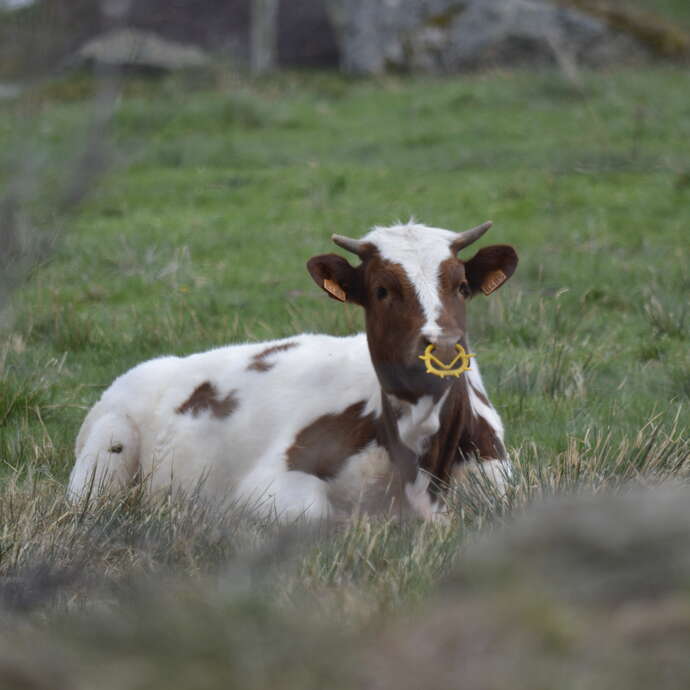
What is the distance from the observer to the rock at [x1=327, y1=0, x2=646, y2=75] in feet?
74.4

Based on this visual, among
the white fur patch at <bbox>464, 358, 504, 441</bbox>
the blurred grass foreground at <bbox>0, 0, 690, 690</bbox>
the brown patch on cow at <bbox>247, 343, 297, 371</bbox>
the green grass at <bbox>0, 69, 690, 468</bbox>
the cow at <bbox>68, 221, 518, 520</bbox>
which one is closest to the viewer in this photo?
the blurred grass foreground at <bbox>0, 0, 690, 690</bbox>

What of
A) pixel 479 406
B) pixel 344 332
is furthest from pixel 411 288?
pixel 344 332

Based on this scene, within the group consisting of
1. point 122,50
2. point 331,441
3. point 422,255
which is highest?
point 122,50

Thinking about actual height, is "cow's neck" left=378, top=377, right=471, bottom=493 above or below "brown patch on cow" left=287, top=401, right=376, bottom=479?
above

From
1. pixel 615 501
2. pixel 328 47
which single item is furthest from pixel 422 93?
pixel 615 501

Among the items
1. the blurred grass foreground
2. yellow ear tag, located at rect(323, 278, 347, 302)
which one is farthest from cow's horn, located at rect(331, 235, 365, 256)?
the blurred grass foreground

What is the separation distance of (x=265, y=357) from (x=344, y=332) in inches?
59.2

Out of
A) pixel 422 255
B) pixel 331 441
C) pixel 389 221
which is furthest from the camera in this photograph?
pixel 389 221

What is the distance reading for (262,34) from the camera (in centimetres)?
2433

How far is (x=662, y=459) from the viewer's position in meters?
5.18

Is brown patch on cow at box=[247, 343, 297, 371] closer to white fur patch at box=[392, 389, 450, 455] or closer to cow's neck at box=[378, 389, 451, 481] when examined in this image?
cow's neck at box=[378, 389, 451, 481]

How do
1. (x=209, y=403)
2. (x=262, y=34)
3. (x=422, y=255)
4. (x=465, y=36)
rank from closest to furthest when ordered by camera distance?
1. (x=422, y=255)
2. (x=209, y=403)
3. (x=465, y=36)
4. (x=262, y=34)

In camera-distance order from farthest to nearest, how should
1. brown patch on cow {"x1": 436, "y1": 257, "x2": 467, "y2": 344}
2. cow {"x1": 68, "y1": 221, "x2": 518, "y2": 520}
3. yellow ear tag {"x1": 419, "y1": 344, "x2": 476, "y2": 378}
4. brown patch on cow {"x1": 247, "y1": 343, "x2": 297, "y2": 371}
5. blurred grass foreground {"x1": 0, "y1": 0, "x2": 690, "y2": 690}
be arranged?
brown patch on cow {"x1": 247, "y1": 343, "x2": 297, "y2": 371}
cow {"x1": 68, "y1": 221, "x2": 518, "y2": 520}
brown patch on cow {"x1": 436, "y1": 257, "x2": 467, "y2": 344}
yellow ear tag {"x1": 419, "y1": 344, "x2": 476, "y2": 378}
blurred grass foreground {"x1": 0, "y1": 0, "x2": 690, "y2": 690}

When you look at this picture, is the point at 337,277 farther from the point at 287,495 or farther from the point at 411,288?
the point at 287,495
